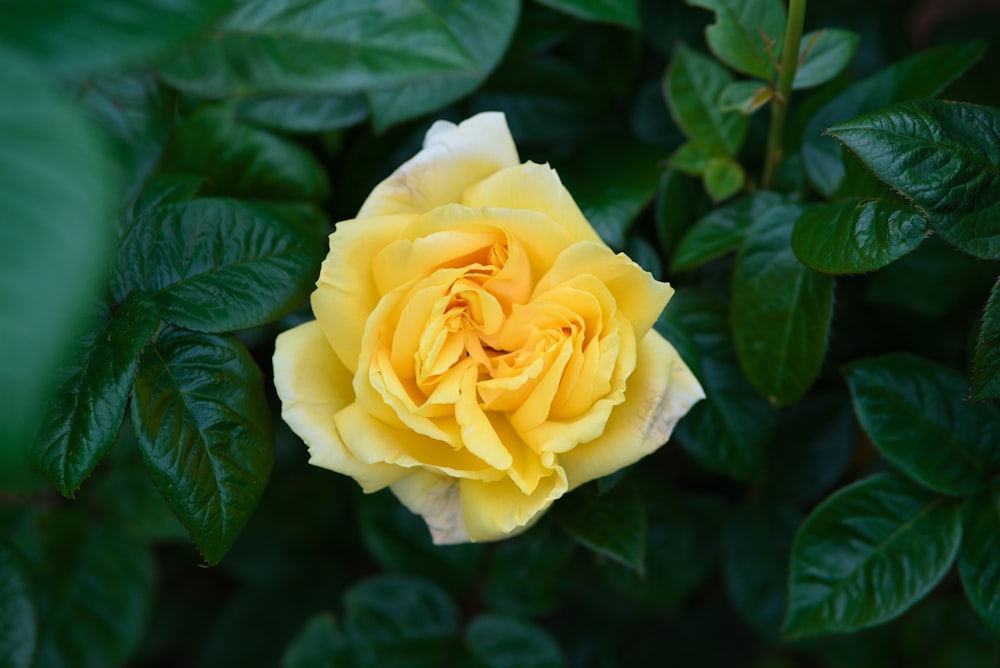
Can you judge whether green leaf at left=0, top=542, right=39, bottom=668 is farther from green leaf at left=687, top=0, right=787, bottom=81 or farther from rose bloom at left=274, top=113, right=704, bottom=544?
green leaf at left=687, top=0, right=787, bottom=81

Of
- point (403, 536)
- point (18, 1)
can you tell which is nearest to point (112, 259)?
point (18, 1)

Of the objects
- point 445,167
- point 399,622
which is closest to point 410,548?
point 399,622

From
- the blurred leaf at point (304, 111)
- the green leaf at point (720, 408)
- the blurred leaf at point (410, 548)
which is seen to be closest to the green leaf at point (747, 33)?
the green leaf at point (720, 408)

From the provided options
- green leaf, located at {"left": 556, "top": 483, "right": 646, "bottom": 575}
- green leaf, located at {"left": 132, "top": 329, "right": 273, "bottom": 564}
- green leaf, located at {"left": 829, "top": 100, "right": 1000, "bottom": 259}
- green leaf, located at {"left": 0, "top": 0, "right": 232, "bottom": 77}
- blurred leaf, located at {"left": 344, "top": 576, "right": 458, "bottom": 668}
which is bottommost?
blurred leaf, located at {"left": 344, "top": 576, "right": 458, "bottom": 668}

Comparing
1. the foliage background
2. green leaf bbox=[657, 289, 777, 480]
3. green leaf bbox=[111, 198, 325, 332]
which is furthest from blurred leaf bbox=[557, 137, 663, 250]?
green leaf bbox=[111, 198, 325, 332]

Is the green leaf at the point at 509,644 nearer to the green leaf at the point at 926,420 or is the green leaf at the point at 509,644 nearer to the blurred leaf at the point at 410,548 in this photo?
the blurred leaf at the point at 410,548
